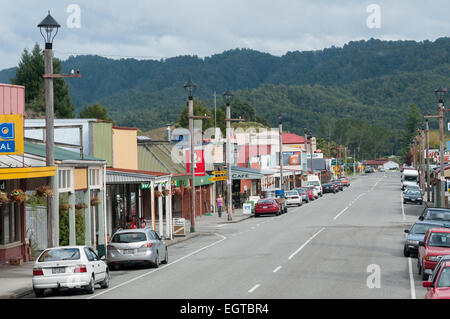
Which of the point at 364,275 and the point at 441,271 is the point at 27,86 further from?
the point at 441,271

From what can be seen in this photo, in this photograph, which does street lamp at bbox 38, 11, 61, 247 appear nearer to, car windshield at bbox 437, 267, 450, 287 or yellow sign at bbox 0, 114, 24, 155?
yellow sign at bbox 0, 114, 24, 155

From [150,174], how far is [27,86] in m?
71.7

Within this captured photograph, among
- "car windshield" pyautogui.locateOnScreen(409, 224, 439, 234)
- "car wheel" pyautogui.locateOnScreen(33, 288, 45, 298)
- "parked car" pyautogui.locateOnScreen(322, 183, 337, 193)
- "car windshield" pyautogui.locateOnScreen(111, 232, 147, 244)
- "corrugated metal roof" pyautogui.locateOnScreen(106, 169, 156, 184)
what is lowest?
"parked car" pyautogui.locateOnScreen(322, 183, 337, 193)

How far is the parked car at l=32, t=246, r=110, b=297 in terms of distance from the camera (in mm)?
20594

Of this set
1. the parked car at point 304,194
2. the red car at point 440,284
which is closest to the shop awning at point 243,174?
the parked car at point 304,194

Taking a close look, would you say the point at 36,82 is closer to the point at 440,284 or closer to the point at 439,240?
the point at 439,240

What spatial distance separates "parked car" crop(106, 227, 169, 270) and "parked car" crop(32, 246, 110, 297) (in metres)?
5.73

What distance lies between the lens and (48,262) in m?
20.8

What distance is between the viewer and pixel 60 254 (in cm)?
2120

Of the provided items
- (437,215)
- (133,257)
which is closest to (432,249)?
(133,257)

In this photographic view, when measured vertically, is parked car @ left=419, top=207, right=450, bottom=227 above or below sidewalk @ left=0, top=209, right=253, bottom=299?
above

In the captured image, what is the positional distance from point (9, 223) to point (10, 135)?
6423 millimetres

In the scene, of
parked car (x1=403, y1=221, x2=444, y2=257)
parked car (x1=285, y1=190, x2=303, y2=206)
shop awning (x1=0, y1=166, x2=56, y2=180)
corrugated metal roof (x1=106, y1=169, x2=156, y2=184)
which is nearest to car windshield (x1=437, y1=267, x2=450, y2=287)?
parked car (x1=403, y1=221, x2=444, y2=257)
